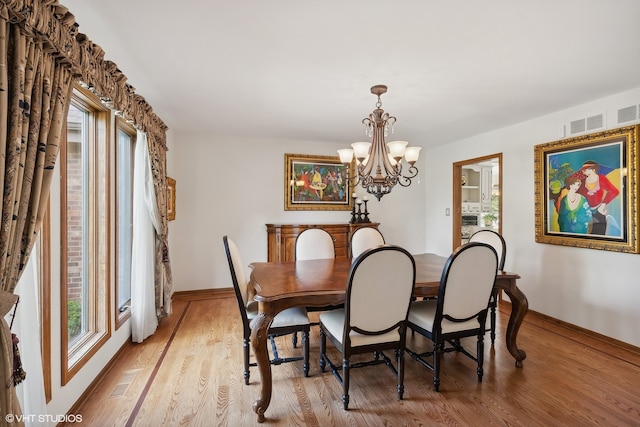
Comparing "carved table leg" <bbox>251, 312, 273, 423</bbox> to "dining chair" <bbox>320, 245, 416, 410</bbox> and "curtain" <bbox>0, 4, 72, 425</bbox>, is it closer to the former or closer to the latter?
"dining chair" <bbox>320, 245, 416, 410</bbox>

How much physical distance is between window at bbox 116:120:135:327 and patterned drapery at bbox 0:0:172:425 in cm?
153

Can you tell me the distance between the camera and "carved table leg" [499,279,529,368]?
96.5 inches

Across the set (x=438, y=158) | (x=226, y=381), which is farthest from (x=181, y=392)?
(x=438, y=158)

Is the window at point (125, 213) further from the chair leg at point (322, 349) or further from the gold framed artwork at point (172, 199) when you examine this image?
the chair leg at point (322, 349)

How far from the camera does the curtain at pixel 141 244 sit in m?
2.91

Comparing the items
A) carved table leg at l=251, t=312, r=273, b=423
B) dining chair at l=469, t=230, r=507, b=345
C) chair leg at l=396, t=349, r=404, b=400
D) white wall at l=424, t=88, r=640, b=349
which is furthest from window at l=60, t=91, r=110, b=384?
white wall at l=424, t=88, r=640, b=349

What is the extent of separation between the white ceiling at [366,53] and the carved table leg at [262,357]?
178cm

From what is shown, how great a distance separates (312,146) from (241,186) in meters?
1.30

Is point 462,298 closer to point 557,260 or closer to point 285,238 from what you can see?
point 557,260

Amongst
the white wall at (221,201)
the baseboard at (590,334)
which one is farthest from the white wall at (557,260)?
the white wall at (221,201)

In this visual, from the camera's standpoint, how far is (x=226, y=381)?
2.30 meters

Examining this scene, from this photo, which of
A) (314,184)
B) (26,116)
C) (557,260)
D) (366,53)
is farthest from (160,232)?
(557,260)

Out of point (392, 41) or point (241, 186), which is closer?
point (392, 41)

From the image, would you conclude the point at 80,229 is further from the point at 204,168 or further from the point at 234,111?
the point at 204,168
